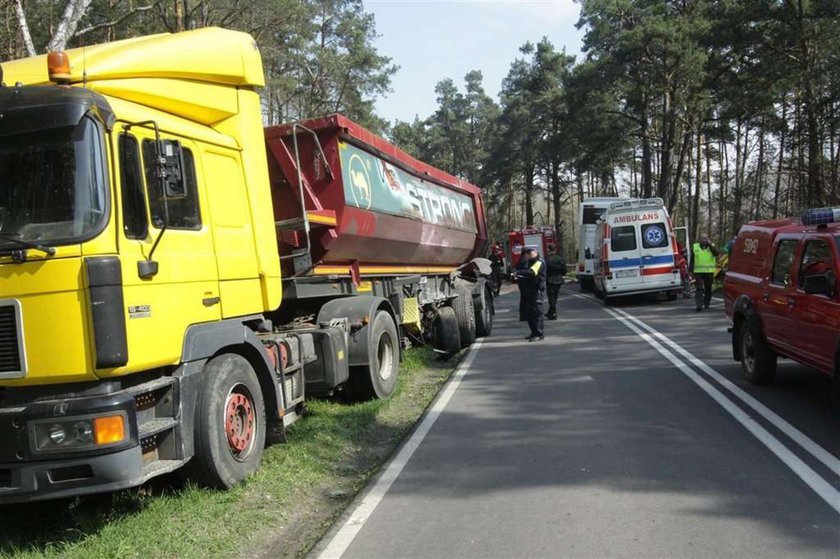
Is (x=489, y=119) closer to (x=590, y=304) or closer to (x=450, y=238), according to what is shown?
(x=590, y=304)

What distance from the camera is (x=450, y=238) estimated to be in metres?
13.6

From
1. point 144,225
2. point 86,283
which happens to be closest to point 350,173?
point 144,225

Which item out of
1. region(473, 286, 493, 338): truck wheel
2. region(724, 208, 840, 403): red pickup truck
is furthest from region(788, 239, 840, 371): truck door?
region(473, 286, 493, 338): truck wheel

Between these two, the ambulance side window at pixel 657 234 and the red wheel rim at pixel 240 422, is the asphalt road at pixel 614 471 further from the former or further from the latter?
the ambulance side window at pixel 657 234

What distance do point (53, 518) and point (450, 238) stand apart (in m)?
9.70

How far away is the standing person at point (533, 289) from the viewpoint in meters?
13.2

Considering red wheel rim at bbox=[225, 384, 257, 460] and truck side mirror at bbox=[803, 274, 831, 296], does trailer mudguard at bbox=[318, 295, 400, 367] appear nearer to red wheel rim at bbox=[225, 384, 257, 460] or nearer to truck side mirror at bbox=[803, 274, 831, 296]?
red wheel rim at bbox=[225, 384, 257, 460]

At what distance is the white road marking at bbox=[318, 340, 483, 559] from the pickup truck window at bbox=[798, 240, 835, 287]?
13.5ft

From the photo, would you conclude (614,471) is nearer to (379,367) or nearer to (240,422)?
(240,422)

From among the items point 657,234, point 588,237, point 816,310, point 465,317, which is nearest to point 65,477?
point 816,310

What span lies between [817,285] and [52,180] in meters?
6.32

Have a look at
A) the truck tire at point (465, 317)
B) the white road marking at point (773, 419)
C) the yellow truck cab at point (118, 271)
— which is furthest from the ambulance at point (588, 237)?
the yellow truck cab at point (118, 271)

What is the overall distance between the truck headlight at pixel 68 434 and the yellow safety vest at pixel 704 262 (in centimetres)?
1524

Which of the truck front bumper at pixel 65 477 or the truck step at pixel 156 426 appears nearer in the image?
the truck front bumper at pixel 65 477
